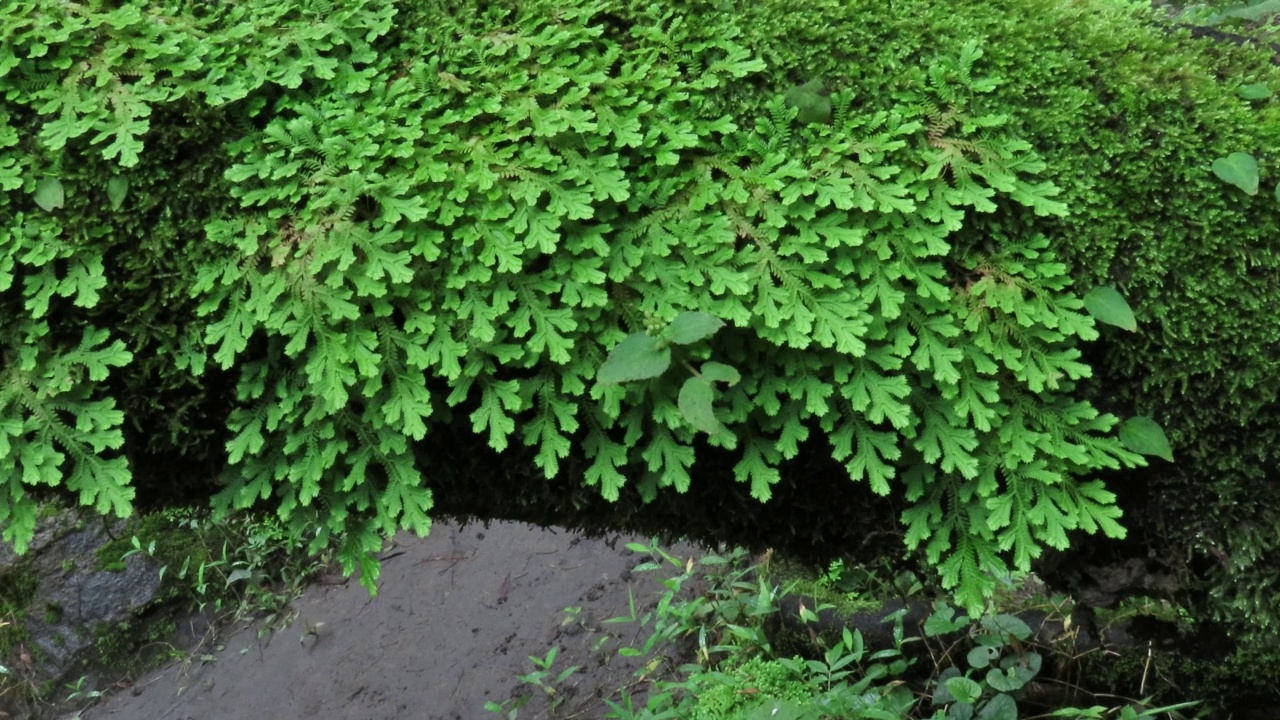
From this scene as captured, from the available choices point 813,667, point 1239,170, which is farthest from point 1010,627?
point 1239,170

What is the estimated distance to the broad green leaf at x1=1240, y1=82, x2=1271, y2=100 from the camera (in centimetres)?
219

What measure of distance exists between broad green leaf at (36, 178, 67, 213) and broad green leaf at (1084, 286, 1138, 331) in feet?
7.77

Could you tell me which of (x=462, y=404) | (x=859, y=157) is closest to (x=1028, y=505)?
A: (x=859, y=157)

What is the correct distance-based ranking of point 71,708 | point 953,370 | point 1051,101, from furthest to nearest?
point 71,708 → point 1051,101 → point 953,370

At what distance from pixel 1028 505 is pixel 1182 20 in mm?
1519

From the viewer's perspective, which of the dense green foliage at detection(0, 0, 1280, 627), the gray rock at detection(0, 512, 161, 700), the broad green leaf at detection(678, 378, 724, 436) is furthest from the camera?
the gray rock at detection(0, 512, 161, 700)

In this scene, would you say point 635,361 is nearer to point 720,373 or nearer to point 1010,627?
point 720,373

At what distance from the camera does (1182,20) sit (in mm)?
2543

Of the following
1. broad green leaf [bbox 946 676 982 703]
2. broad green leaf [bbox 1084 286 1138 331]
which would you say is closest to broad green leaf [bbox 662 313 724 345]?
broad green leaf [bbox 1084 286 1138 331]

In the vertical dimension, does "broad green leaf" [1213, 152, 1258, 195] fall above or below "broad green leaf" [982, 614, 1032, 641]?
above

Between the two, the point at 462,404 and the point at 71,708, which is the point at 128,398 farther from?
the point at 71,708

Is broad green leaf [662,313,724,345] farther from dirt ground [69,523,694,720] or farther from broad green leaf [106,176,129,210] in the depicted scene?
dirt ground [69,523,694,720]

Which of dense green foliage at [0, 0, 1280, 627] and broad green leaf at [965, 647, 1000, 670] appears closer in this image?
dense green foliage at [0, 0, 1280, 627]

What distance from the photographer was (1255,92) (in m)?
2.19
